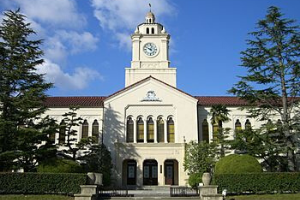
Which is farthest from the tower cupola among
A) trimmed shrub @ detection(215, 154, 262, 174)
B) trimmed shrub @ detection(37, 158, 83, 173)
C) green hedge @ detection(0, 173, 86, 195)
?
green hedge @ detection(0, 173, 86, 195)

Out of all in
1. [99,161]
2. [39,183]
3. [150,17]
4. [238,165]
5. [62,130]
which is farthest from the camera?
[150,17]

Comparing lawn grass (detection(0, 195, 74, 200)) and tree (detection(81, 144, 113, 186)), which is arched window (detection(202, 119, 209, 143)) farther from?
lawn grass (detection(0, 195, 74, 200))

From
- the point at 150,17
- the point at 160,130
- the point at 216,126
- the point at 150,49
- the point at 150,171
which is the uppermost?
the point at 150,17

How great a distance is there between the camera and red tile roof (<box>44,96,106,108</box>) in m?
37.2

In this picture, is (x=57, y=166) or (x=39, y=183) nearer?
(x=39, y=183)

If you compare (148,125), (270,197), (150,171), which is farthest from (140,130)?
(270,197)

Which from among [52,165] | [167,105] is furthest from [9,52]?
[167,105]

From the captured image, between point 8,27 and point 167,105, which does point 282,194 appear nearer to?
point 167,105

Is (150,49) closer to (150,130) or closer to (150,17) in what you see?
(150,17)

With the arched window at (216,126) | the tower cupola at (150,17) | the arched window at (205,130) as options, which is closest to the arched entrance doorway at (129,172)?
the arched window at (205,130)

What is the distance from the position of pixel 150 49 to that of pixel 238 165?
24.4 m

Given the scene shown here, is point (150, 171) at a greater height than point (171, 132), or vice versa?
point (171, 132)

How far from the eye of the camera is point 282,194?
21.9m

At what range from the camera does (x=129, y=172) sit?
118ft
